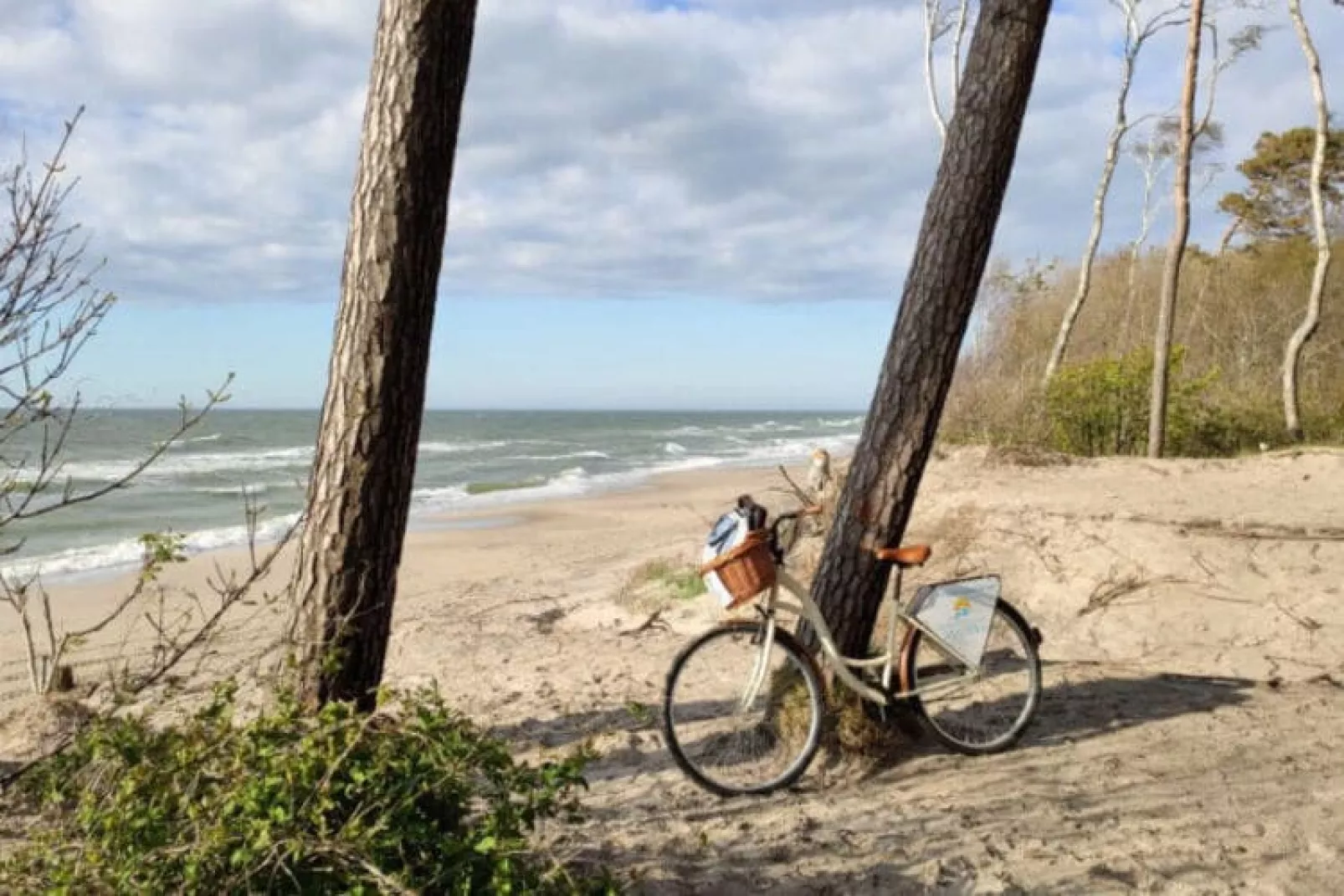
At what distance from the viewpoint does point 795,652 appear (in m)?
4.32

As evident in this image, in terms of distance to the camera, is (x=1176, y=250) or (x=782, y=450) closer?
(x=1176, y=250)

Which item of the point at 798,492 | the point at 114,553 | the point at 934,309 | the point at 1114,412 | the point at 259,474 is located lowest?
the point at 114,553

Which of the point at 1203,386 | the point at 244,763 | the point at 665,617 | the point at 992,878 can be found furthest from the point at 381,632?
the point at 1203,386

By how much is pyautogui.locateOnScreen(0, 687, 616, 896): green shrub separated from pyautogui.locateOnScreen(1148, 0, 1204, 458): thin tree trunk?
35.8 feet

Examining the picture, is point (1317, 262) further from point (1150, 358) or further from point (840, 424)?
point (840, 424)

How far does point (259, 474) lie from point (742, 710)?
2632 cm

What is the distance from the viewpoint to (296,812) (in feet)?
7.75

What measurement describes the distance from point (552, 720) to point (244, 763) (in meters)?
3.03

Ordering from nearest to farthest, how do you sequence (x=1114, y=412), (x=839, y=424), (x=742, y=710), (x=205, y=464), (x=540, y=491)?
(x=742, y=710) → (x=1114, y=412) → (x=540, y=491) → (x=205, y=464) → (x=839, y=424)

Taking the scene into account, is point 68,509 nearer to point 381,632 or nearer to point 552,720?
point 552,720

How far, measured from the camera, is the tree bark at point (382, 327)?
3.22 m

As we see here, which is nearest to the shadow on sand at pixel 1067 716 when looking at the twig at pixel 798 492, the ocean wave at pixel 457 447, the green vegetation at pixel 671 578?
the twig at pixel 798 492

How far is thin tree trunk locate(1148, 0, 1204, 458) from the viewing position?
39.0 ft

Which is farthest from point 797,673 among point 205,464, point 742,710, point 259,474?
point 205,464
